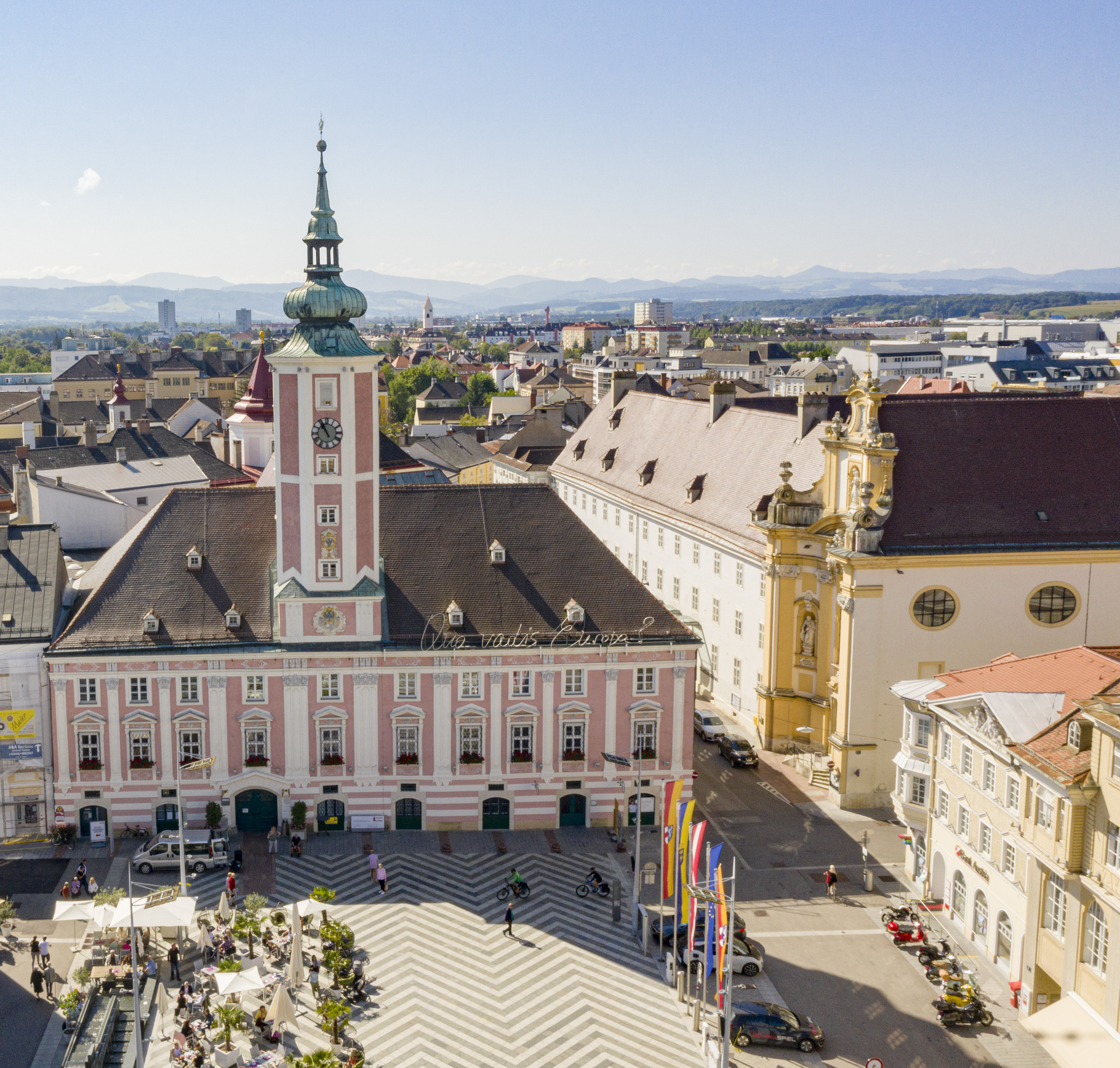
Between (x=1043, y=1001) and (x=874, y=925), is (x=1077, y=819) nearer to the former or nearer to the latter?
(x=1043, y=1001)

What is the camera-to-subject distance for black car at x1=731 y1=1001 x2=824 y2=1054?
143 feet

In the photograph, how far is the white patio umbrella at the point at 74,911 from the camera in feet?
154

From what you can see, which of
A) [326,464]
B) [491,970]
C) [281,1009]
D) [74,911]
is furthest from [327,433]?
[281,1009]

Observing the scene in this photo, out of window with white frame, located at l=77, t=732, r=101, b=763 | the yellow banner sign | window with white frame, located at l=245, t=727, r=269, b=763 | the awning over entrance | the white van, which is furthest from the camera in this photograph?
window with white frame, located at l=245, t=727, r=269, b=763

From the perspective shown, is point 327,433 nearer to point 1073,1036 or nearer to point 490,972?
point 490,972

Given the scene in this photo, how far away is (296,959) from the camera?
4678 cm

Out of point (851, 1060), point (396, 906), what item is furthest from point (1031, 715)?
point (396, 906)

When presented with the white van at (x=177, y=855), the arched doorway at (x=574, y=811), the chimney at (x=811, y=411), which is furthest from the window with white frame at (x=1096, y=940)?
the chimney at (x=811, y=411)

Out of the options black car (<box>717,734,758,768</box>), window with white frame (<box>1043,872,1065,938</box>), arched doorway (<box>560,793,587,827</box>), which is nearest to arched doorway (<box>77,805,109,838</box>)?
arched doorway (<box>560,793,587,827</box>)

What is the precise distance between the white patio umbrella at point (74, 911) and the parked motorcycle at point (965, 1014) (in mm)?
31265

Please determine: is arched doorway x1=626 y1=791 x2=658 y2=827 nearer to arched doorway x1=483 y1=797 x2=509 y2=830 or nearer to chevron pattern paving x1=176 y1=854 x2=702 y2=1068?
chevron pattern paving x1=176 y1=854 x2=702 y2=1068

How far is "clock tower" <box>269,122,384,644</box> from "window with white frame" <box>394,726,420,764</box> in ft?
15.7

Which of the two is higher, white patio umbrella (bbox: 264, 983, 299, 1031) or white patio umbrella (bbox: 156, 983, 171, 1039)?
white patio umbrella (bbox: 264, 983, 299, 1031)

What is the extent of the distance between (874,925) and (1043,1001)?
870 cm
